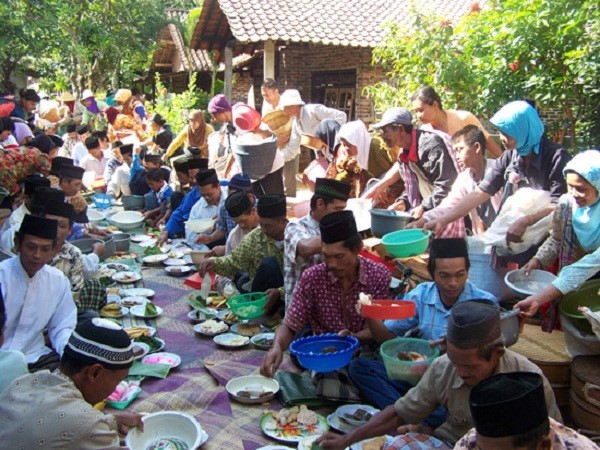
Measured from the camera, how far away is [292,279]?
13.4ft

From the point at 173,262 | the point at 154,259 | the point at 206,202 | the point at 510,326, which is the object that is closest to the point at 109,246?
the point at 154,259

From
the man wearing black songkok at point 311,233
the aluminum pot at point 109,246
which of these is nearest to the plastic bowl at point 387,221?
the man wearing black songkok at point 311,233

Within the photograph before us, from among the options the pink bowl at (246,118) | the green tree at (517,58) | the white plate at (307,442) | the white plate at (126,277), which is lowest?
the white plate at (307,442)

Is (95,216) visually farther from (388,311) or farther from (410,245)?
(388,311)

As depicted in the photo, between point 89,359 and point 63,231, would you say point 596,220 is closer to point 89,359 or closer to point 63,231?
point 89,359

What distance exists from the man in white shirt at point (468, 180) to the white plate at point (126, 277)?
277 cm

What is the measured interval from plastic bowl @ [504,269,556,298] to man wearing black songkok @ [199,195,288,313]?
1.69m

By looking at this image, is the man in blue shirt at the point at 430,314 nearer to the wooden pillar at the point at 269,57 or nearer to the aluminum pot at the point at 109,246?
the aluminum pot at the point at 109,246

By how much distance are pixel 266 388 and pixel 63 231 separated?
1.87 meters

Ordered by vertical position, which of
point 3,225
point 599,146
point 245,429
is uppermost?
point 599,146

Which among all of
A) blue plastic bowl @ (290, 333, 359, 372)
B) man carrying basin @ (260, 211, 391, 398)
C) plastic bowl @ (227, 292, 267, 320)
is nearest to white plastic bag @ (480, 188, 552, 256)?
man carrying basin @ (260, 211, 391, 398)

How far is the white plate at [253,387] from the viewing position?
337 centimetres

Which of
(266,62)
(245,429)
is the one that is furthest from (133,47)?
(245,429)

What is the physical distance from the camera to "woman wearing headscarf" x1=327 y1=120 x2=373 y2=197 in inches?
225
